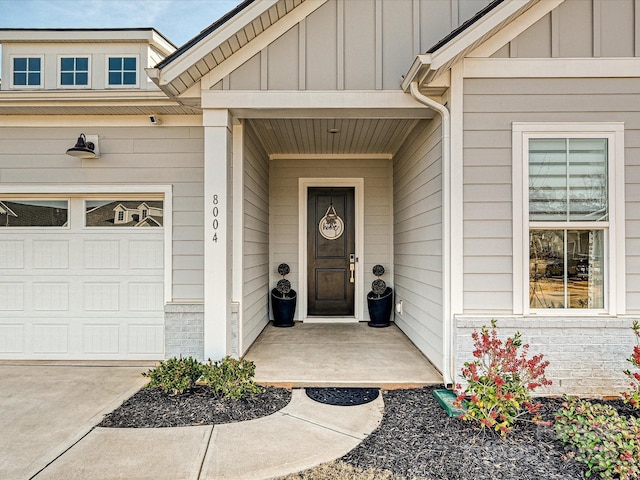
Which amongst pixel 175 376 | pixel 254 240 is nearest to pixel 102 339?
pixel 175 376

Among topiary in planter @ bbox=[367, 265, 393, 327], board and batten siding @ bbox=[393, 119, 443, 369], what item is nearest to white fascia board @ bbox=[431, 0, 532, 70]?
board and batten siding @ bbox=[393, 119, 443, 369]

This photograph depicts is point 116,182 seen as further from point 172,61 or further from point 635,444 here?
point 635,444

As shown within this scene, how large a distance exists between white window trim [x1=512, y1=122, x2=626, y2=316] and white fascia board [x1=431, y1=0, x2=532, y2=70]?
2.83ft

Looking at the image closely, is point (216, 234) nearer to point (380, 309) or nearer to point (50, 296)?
point (50, 296)

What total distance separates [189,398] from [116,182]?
254cm

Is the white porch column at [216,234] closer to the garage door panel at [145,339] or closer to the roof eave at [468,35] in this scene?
the garage door panel at [145,339]

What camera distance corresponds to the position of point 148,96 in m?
4.10

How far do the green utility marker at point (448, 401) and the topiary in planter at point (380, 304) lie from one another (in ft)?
9.03

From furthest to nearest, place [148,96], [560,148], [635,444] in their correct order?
[148,96] → [560,148] → [635,444]

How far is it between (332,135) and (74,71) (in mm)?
3150

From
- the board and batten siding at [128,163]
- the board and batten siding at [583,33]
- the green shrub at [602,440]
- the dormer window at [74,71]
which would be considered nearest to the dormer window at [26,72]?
the dormer window at [74,71]

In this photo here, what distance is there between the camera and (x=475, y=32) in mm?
3361

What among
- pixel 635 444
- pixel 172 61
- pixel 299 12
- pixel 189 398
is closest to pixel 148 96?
pixel 172 61

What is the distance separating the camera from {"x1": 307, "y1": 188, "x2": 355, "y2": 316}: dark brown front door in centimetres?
679
